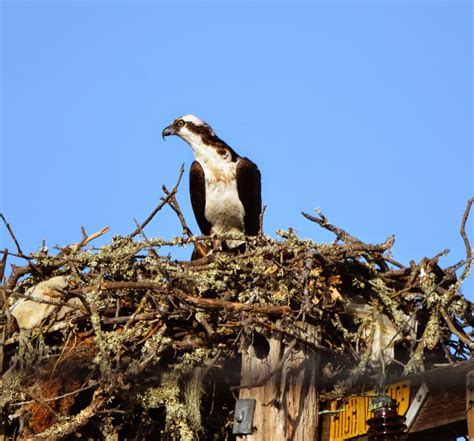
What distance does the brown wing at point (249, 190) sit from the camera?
7871 millimetres

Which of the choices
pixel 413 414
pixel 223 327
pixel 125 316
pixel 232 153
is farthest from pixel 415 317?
pixel 232 153

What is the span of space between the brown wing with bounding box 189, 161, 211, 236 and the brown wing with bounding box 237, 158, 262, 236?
0.30m

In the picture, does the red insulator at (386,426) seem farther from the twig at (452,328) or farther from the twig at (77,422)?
the twig at (77,422)

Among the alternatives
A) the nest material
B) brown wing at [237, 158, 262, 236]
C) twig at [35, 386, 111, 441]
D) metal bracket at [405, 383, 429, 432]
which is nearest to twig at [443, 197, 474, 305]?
the nest material

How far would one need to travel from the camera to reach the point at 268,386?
5.52 metres

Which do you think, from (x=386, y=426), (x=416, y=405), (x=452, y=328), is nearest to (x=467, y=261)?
(x=452, y=328)

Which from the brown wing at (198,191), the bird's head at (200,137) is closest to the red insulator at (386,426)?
the brown wing at (198,191)

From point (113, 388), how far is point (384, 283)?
1.61 m

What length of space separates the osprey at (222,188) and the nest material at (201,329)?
1729 mm

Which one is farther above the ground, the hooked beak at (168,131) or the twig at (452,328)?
the hooked beak at (168,131)

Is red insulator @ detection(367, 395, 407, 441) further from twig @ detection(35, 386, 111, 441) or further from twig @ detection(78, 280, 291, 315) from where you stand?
twig @ detection(35, 386, 111, 441)

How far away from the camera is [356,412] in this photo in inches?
216

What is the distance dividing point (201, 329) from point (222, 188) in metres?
2.26

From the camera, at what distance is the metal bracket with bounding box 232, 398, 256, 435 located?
545 centimetres
